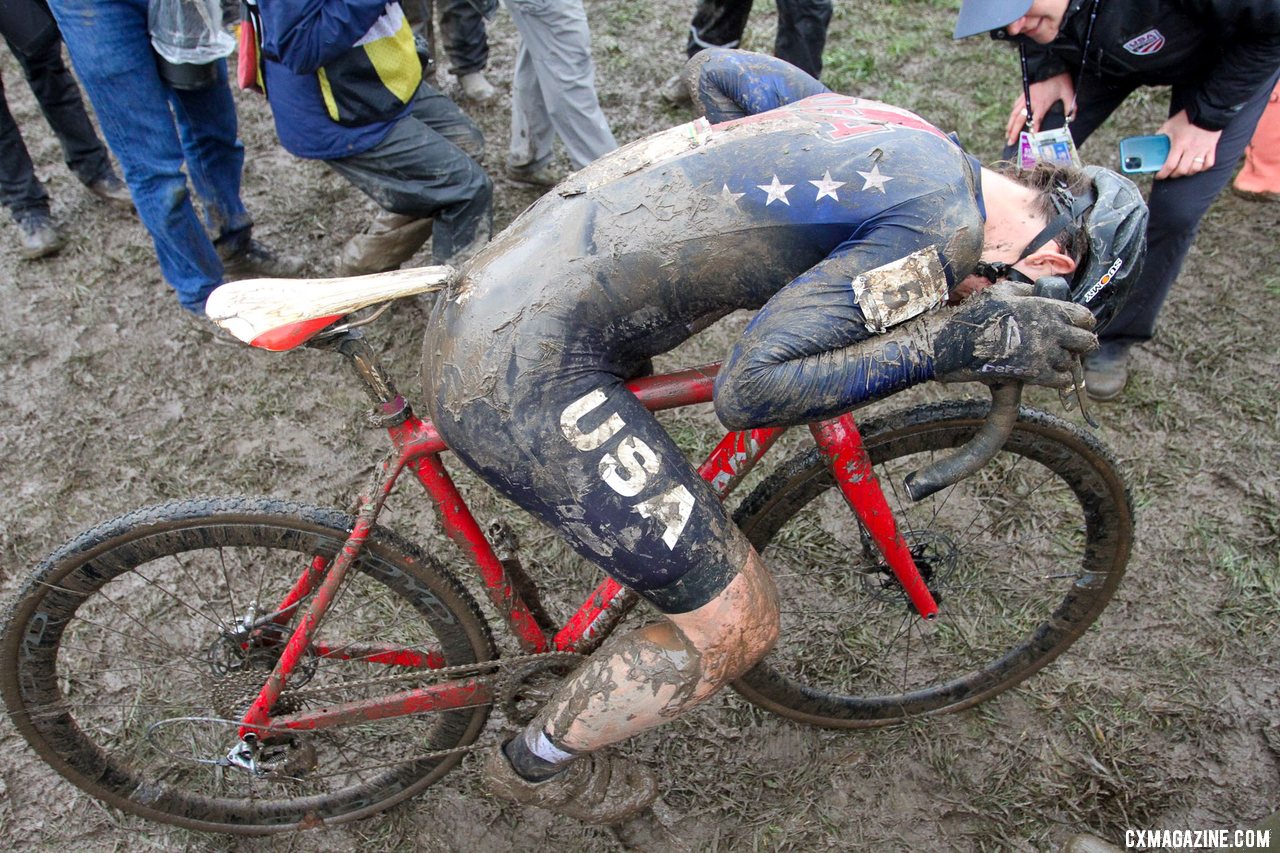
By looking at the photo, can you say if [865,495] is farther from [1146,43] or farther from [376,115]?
[376,115]

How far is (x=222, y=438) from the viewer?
12.4 ft

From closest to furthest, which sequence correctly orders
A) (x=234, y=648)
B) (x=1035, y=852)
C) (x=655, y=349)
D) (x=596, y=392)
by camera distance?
(x=596, y=392), (x=655, y=349), (x=234, y=648), (x=1035, y=852)

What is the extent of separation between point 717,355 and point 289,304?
2455 mm

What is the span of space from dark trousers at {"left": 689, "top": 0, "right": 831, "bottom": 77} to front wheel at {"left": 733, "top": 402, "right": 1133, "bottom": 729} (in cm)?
223

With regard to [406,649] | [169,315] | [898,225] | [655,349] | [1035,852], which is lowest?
[1035,852]

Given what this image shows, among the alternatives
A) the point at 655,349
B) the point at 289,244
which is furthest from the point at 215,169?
the point at 655,349

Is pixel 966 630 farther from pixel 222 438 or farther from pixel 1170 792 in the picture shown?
pixel 222 438

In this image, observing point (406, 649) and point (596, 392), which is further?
point (406, 649)

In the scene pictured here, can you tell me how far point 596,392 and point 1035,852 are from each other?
6.37 ft

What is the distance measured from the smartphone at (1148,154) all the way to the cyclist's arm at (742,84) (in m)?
1.56

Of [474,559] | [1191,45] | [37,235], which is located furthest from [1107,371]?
[37,235]

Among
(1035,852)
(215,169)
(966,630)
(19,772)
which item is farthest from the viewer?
(215,169)

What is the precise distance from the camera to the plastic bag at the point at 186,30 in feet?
11.0

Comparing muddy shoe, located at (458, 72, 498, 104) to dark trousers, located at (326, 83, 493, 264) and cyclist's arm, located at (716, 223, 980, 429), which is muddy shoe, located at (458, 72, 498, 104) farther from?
cyclist's arm, located at (716, 223, 980, 429)
